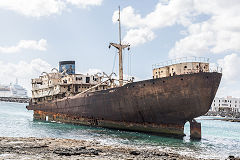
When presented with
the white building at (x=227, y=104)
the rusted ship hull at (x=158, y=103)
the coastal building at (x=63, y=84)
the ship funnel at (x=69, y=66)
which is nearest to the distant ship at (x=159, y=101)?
the rusted ship hull at (x=158, y=103)

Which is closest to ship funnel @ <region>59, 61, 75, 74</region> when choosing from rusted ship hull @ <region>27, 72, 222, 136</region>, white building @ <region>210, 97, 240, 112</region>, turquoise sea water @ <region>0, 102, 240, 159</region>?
rusted ship hull @ <region>27, 72, 222, 136</region>

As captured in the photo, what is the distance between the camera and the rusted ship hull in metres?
18.4

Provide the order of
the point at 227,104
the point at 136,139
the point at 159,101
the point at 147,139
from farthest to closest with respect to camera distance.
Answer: the point at 227,104
the point at 159,101
the point at 147,139
the point at 136,139

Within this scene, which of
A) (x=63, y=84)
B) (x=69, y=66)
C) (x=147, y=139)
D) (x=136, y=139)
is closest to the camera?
(x=136, y=139)

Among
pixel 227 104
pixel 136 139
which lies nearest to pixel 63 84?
pixel 136 139

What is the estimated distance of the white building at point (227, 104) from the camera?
107 m

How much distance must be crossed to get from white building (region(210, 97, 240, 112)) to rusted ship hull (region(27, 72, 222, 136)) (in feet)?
314

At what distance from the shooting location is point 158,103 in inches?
770

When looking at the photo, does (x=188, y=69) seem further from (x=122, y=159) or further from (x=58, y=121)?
(x=58, y=121)

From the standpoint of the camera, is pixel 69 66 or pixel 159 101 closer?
pixel 159 101

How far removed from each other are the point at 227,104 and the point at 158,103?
10061cm

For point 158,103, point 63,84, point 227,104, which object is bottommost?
point 227,104

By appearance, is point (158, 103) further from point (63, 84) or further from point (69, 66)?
point (69, 66)

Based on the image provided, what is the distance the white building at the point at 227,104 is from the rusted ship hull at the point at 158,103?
95.8 metres
